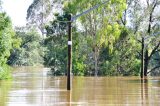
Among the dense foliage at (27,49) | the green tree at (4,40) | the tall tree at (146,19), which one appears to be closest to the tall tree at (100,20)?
the tall tree at (146,19)

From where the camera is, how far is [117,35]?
4744 cm

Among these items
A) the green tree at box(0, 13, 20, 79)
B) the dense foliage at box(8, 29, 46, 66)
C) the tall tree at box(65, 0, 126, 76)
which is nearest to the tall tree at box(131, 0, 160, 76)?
the tall tree at box(65, 0, 126, 76)

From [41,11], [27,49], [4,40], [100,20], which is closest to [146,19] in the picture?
[100,20]

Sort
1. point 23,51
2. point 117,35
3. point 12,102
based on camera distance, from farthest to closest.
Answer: point 23,51, point 117,35, point 12,102

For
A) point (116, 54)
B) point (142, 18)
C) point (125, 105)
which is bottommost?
point (125, 105)

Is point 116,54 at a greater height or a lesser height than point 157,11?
lesser

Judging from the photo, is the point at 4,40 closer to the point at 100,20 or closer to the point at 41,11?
the point at 100,20

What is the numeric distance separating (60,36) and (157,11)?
10330 mm

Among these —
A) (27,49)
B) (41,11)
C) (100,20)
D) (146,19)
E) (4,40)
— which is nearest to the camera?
(4,40)

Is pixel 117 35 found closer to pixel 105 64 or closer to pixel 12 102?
pixel 105 64

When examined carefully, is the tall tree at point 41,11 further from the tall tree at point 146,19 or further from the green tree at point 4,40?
the green tree at point 4,40

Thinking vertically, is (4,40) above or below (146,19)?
below

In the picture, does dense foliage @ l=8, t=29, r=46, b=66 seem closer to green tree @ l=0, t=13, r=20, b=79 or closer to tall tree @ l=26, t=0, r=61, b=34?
tall tree @ l=26, t=0, r=61, b=34

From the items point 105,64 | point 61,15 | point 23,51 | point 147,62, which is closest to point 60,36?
point 61,15
